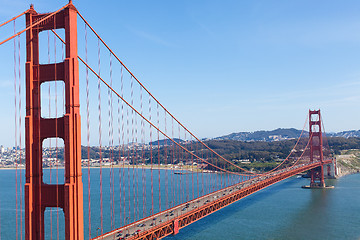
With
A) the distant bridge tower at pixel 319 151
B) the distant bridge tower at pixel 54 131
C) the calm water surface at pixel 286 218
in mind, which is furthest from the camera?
the distant bridge tower at pixel 319 151

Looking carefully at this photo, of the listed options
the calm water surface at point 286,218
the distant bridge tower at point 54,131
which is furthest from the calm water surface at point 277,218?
the distant bridge tower at point 54,131

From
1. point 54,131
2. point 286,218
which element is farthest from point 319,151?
point 54,131

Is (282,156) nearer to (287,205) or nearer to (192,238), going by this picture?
(287,205)

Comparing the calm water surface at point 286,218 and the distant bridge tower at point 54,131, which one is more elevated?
the distant bridge tower at point 54,131

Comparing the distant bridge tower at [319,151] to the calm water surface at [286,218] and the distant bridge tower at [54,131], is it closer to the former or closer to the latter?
the calm water surface at [286,218]

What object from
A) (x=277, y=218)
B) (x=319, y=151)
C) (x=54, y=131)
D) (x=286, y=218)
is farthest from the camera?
(x=319, y=151)

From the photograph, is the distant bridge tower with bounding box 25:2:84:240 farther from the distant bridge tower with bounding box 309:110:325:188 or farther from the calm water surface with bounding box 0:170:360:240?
the distant bridge tower with bounding box 309:110:325:188

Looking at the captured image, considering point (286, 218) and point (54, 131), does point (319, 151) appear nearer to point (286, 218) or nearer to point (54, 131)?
point (286, 218)
